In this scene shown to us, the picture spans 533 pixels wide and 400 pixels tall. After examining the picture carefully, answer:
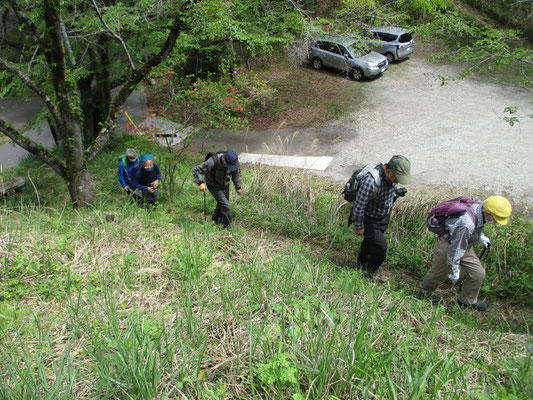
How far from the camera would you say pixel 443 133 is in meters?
12.1

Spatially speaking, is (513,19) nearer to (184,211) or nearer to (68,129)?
(184,211)

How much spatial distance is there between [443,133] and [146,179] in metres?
9.83

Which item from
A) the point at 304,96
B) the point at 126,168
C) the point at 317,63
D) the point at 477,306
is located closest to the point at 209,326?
the point at 477,306

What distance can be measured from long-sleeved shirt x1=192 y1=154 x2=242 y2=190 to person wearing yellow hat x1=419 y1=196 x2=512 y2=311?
3.17 m

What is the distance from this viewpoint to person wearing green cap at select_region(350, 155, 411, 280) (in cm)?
439

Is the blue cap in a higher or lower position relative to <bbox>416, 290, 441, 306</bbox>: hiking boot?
higher

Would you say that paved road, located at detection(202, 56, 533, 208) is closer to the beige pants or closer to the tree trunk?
the tree trunk

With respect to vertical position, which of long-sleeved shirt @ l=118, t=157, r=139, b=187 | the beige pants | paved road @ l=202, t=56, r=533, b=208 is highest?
long-sleeved shirt @ l=118, t=157, r=139, b=187

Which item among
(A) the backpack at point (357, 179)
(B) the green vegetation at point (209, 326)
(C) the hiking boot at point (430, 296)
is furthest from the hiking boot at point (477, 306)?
(A) the backpack at point (357, 179)

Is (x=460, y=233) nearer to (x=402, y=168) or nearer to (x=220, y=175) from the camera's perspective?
(x=402, y=168)

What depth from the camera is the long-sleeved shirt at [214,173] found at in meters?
5.76

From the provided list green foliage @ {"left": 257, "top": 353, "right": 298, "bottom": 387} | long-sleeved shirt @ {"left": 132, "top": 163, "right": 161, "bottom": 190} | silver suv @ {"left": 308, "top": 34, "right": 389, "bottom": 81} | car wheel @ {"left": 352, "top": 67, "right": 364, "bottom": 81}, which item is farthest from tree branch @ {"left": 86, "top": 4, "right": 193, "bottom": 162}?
car wheel @ {"left": 352, "top": 67, "right": 364, "bottom": 81}

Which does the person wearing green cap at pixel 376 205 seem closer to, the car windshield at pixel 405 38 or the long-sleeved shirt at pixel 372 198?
the long-sleeved shirt at pixel 372 198

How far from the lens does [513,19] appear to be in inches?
684
